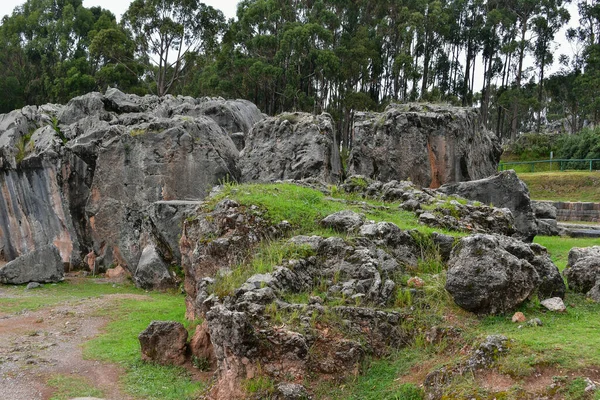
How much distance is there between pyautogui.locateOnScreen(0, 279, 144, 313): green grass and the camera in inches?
659

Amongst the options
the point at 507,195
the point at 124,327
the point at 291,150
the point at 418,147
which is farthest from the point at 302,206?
the point at 418,147

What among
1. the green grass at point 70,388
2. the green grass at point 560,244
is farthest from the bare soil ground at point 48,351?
the green grass at point 560,244

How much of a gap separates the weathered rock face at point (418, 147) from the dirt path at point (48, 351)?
10.6 meters

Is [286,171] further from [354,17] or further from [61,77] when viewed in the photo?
[61,77]

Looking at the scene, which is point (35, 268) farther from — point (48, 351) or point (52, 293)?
point (48, 351)

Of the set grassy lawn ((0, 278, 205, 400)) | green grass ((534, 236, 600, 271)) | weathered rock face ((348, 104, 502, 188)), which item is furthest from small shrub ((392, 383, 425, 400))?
weathered rock face ((348, 104, 502, 188))

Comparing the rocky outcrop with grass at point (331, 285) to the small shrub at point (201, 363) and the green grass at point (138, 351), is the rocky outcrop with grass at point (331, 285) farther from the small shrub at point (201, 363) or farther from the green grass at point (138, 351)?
the green grass at point (138, 351)

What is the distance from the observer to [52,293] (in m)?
19.0

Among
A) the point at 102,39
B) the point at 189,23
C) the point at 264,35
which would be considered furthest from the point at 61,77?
the point at 264,35

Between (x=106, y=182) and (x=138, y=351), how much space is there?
11826 mm

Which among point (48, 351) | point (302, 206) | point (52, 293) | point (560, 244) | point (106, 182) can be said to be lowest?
point (52, 293)

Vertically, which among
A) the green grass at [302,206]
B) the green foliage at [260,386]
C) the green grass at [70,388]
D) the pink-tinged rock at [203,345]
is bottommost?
the green grass at [70,388]

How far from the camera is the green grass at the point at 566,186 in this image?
111 ft

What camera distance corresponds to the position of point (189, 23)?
46.3 meters
